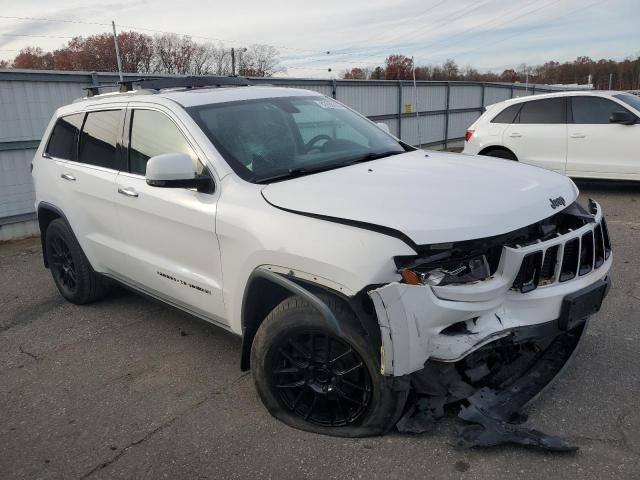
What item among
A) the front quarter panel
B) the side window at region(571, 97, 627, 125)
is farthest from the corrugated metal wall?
the front quarter panel

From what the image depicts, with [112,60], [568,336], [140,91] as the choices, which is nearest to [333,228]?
[568,336]

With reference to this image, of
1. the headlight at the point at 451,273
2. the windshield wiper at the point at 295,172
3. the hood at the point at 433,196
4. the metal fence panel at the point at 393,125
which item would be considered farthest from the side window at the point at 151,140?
the metal fence panel at the point at 393,125

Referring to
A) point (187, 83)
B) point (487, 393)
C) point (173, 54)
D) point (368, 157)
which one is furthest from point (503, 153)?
point (173, 54)

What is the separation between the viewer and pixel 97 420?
3154 mm

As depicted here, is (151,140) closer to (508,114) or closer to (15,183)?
(15,183)

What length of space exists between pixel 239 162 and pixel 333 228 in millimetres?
940

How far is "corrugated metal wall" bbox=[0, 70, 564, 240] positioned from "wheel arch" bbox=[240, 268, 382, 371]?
6612 millimetres

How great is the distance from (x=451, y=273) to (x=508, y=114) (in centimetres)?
764

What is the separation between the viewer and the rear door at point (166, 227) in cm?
323

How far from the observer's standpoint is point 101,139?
4.27 m

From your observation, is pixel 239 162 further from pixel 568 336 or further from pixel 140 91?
pixel 568 336

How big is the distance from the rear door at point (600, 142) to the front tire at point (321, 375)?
734 centimetres

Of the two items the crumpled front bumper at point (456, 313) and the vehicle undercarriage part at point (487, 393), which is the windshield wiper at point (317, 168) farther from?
the vehicle undercarriage part at point (487, 393)

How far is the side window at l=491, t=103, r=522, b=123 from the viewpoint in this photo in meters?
9.22
